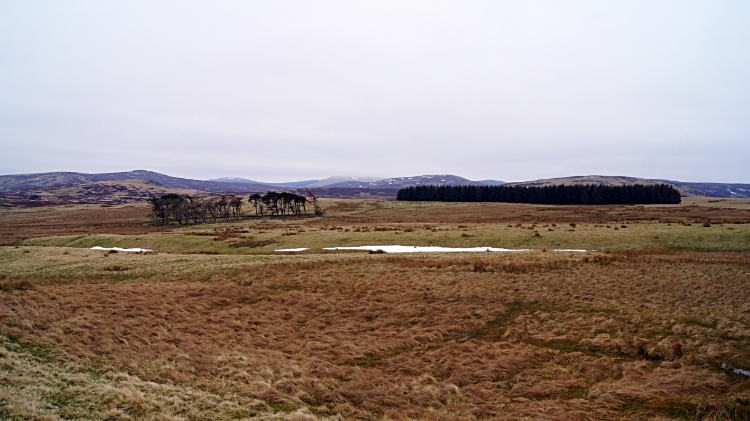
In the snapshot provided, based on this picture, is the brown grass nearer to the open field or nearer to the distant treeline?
the open field

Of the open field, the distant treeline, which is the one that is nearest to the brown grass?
the open field

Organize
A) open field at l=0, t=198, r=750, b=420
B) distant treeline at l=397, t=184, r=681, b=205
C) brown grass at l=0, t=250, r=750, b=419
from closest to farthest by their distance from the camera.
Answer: open field at l=0, t=198, r=750, b=420, brown grass at l=0, t=250, r=750, b=419, distant treeline at l=397, t=184, r=681, b=205

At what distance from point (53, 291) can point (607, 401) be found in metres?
25.0

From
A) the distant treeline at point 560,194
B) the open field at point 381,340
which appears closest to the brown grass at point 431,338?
the open field at point 381,340

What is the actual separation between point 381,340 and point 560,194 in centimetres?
14254

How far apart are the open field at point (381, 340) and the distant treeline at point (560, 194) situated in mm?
113350

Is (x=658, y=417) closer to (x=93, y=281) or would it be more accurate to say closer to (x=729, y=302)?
(x=729, y=302)

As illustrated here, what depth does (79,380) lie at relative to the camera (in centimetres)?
902

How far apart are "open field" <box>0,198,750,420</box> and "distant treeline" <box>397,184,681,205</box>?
113m

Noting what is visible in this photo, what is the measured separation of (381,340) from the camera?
13.3 meters

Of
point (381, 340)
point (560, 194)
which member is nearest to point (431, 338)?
point (381, 340)

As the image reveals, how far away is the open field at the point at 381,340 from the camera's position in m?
8.53

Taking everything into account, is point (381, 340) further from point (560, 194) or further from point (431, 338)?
point (560, 194)

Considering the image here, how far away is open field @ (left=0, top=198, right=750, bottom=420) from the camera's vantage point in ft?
28.0
